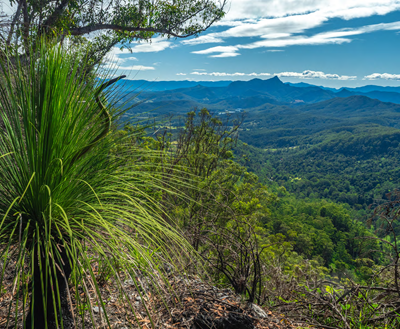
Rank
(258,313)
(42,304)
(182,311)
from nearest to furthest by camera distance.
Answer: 1. (42,304)
2. (182,311)
3. (258,313)

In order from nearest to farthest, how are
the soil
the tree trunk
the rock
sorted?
the tree trunk → the soil → the rock

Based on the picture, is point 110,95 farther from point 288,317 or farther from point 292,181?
point 292,181

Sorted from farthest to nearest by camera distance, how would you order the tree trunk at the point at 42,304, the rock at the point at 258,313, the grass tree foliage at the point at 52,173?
the rock at the point at 258,313 → the tree trunk at the point at 42,304 → the grass tree foliage at the point at 52,173

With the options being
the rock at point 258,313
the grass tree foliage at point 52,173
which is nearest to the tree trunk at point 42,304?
the grass tree foliage at point 52,173

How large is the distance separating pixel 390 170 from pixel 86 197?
125m

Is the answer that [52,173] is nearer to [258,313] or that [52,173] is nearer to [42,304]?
[42,304]

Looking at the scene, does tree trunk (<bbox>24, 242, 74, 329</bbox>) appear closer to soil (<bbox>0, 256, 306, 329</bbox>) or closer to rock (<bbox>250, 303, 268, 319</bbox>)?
soil (<bbox>0, 256, 306, 329</bbox>)

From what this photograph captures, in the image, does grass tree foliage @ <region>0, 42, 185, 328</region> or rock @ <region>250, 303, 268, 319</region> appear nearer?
grass tree foliage @ <region>0, 42, 185, 328</region>

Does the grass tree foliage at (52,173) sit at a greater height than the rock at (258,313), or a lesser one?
greater

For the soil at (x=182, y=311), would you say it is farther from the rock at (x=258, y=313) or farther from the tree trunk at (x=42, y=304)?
the tree trunk at (x=42, y=304)

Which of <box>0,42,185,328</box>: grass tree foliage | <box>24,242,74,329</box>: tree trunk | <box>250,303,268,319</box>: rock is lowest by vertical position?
<box>250,303,268,319</box>: rock

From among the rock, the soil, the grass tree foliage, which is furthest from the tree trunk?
the rock

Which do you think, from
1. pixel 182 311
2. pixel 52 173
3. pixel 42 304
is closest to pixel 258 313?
pixel 182 311

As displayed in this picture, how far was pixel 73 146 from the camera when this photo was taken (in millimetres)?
1197
